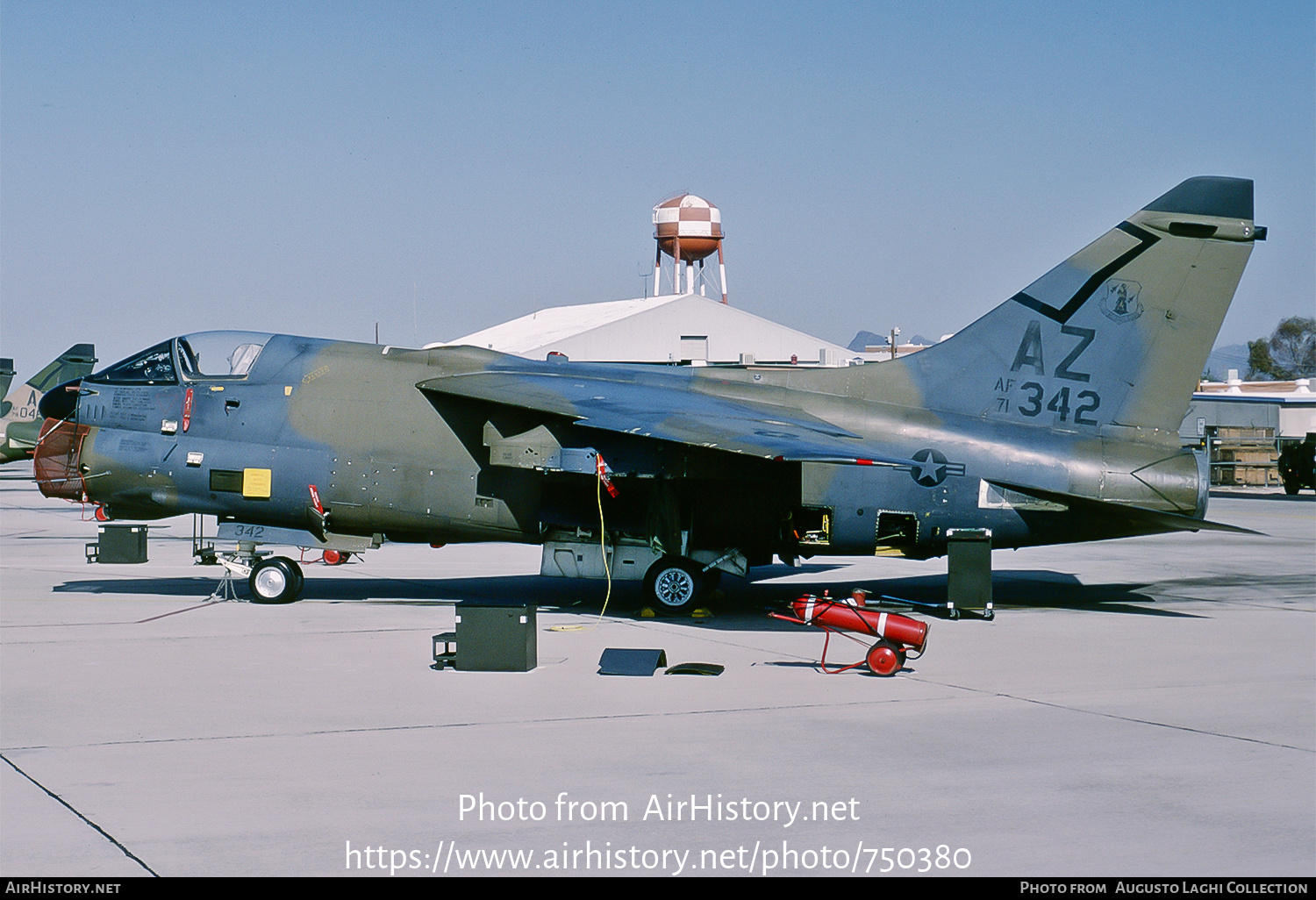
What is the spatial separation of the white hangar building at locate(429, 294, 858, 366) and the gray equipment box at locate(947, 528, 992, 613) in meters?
45.8

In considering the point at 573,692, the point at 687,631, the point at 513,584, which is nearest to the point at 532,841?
the point at 573,692

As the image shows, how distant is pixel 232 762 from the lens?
8211 millimetres

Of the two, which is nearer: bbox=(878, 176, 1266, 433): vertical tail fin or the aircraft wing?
the aircraft wing

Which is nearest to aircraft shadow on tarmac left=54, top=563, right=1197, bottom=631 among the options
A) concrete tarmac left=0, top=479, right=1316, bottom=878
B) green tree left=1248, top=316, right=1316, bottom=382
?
concrete tarmac left=0, top=479, right=1316, bottom=878

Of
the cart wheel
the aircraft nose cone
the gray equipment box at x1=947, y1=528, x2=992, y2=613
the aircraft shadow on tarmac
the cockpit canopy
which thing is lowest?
the aircraft shadow on tarmac

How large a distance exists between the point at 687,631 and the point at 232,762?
7.09 metres

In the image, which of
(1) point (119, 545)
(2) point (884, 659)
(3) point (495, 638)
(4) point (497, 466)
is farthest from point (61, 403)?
(2) point (884, 659)

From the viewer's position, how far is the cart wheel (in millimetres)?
11492

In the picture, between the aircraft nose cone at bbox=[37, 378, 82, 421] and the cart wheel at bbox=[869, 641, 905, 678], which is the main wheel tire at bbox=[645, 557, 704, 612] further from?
the aircraft nose cone at bbox=[37, 378, 82, 421]

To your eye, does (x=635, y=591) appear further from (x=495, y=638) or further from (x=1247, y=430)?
(x=1247, y=430)

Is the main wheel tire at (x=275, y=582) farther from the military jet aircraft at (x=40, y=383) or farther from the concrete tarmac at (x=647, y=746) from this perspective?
the military jet aircraft at (x=40, y=383)

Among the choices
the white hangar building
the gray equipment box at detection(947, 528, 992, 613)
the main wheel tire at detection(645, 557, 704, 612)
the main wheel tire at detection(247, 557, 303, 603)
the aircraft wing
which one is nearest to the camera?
the aircraft wing

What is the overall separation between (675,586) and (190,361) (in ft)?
24.2

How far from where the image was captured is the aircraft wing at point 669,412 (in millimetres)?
14109
